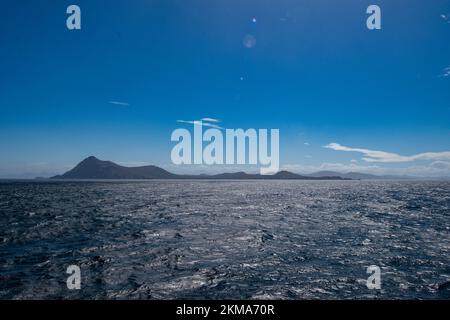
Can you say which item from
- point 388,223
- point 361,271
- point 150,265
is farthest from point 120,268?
point 388,223

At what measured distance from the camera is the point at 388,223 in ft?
115

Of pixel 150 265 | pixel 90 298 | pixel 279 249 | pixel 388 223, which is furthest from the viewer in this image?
pixel 388 223

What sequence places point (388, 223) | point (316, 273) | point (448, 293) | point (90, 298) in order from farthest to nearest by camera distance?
point (388, 223) < point (316, 273) < point (448, 293) < point (90, 298)

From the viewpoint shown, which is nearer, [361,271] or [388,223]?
[361,271]

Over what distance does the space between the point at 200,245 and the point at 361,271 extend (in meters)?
11.6
